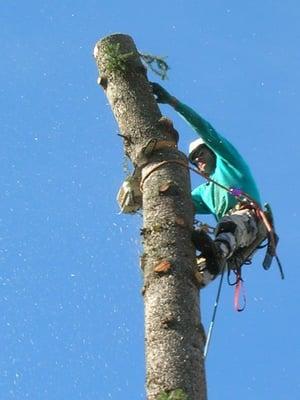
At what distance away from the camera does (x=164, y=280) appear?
609 centimetres

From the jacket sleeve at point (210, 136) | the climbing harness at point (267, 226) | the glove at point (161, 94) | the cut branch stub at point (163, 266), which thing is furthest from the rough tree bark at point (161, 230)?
the climbing harness at point (267, 226)

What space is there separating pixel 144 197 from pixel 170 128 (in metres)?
0.59

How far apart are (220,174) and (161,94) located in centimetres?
122

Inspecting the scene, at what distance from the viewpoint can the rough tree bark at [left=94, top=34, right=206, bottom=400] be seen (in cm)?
566

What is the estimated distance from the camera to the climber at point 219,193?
24.3 feet

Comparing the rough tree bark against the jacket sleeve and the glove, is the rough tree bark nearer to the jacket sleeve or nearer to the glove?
the glove

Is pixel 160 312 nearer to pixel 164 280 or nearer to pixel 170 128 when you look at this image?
pixel 164 280

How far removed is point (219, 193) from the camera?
370 inches

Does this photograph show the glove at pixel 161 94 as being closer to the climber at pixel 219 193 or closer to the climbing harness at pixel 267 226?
the climber at pixel 219 193

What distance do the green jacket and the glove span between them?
133mm

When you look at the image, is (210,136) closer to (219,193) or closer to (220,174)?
(220,174)

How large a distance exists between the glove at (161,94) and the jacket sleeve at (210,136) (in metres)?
0.12

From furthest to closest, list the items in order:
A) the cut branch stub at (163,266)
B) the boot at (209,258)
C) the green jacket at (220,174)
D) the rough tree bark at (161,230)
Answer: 1. the green jacket at (220,174)
2. the boot at (209,258)
3. the cut branch stub at (163,266)
4. the rough tree bark at (161,230)

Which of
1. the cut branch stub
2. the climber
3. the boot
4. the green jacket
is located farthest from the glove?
the cut branch stub
